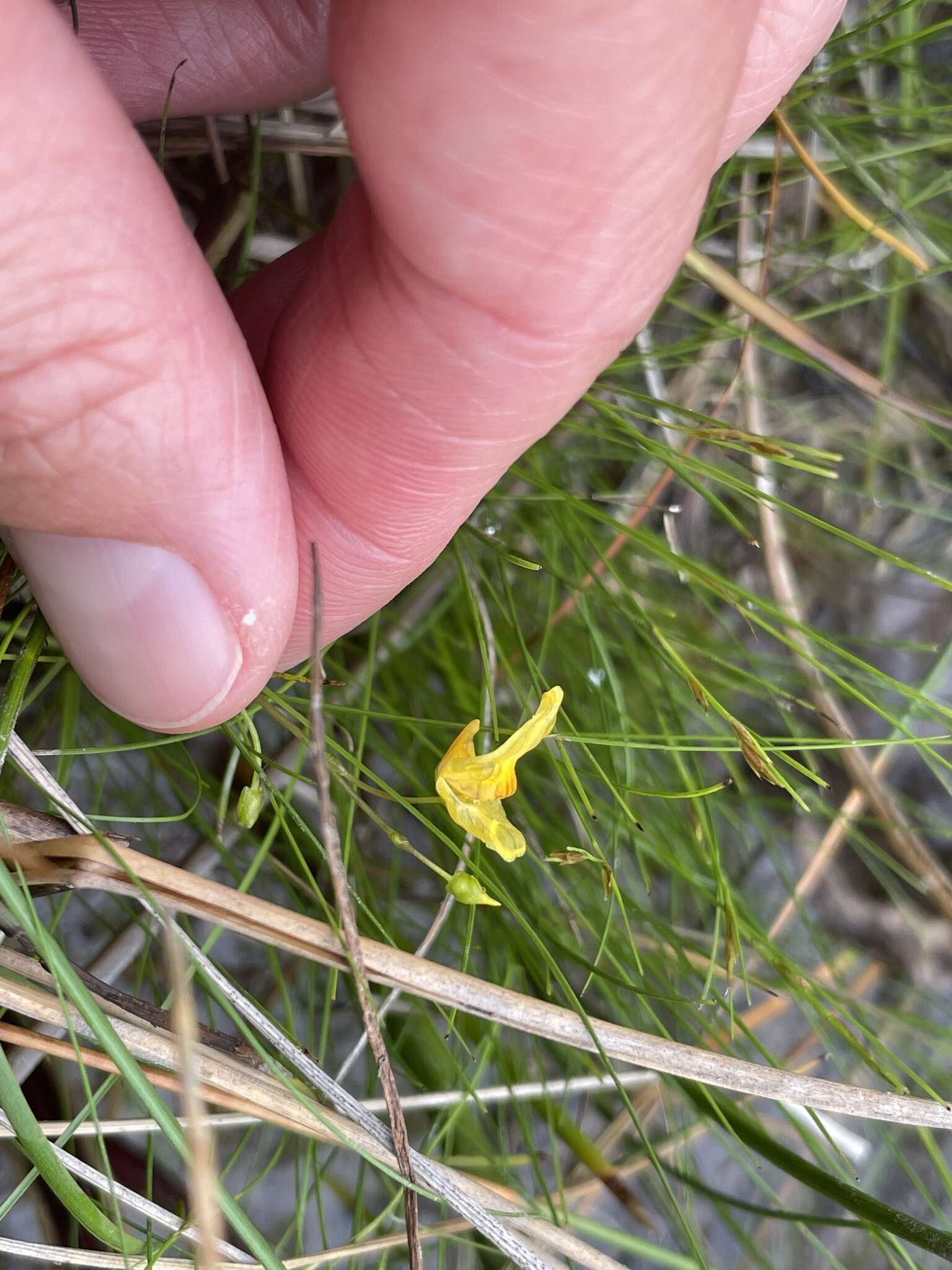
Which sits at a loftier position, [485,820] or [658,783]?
[485,820]

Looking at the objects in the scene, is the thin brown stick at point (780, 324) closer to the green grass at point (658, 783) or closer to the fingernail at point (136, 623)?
the green grass at point (658, 783)

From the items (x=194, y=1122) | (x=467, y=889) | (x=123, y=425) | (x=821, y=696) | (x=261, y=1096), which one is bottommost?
(x=821, y=696)

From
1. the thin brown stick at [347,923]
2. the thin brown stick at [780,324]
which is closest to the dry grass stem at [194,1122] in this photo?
the thin brown stick at [347,923]

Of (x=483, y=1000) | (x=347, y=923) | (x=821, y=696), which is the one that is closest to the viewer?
(x=347, y=923)

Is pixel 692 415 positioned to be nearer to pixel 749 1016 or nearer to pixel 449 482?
pixel 449 482

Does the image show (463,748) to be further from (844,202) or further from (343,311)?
(844,202)

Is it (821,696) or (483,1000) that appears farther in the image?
(821,696)

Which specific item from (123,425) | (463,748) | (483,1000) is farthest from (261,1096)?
(123,425)
